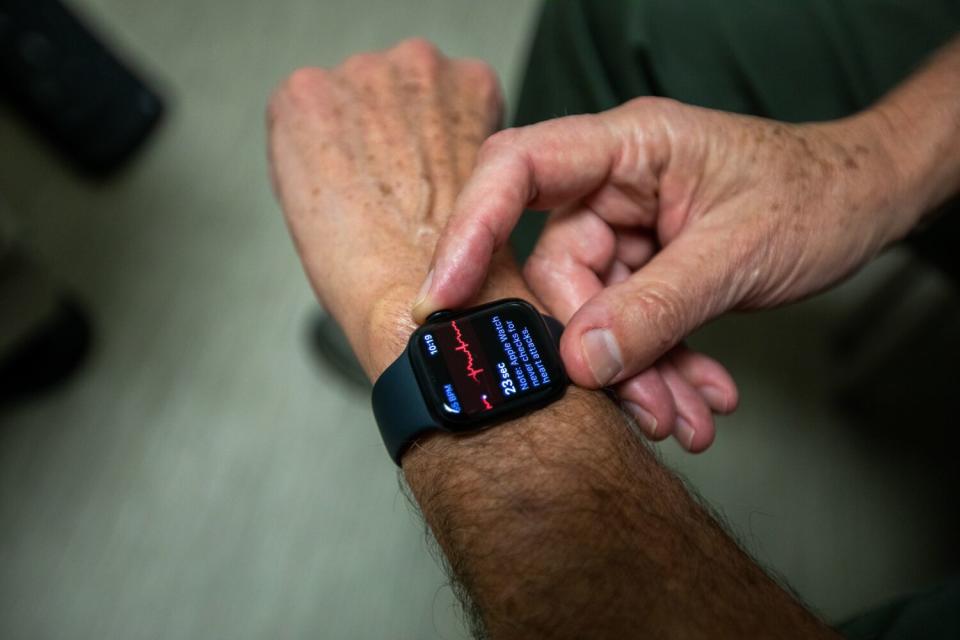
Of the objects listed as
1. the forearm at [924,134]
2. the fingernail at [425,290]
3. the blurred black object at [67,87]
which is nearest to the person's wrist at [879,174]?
the forearm at [924,134]

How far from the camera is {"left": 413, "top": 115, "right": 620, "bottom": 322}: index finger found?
0.67 meters

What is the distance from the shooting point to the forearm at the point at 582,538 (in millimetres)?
520

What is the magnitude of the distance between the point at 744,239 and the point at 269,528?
0.97 m

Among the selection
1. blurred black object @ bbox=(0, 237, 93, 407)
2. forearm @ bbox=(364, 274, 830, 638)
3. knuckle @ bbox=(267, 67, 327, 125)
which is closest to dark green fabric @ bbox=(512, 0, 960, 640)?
knuckle @ bbox=(267, 67, 327, 125)

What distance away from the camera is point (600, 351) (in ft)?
2.17

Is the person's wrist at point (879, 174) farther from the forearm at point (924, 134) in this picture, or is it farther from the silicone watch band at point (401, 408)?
the silicone watch band at point (401, 408)

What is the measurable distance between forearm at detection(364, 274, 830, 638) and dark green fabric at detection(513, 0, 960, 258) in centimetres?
47

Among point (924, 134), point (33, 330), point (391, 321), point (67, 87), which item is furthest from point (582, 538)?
point (67, 87)

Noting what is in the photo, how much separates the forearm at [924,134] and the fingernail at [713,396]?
Result: 0.95 ft

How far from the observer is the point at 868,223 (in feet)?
2.58

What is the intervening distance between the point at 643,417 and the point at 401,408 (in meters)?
0.29

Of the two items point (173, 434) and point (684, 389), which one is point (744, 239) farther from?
point (173, 434)

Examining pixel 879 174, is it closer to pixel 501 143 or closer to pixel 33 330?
pixel 501 143

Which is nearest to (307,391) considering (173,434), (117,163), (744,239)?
(173,434)
